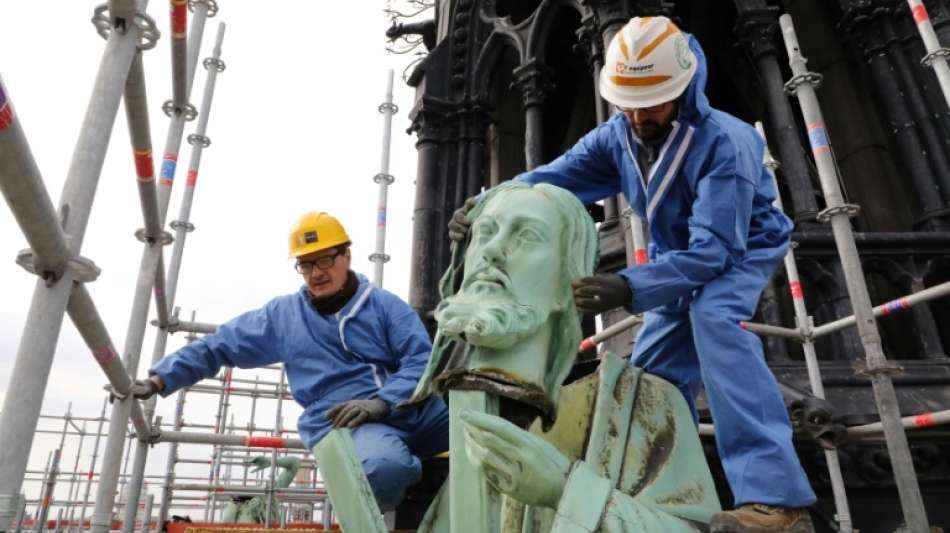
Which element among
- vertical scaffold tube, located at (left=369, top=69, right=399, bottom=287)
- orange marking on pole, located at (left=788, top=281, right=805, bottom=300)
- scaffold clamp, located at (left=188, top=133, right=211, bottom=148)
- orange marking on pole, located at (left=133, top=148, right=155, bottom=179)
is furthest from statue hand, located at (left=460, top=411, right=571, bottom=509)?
vertical scaffold tube, located at (left=369, top=69, right=399, bottom=287)

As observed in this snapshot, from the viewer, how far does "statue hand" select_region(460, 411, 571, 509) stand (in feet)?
4.26

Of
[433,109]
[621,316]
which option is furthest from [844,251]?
[433,109]

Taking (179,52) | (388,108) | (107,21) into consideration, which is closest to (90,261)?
(107,21)

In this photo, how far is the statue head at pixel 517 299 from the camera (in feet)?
4.69

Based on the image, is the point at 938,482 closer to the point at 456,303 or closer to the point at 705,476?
the point at 705,476

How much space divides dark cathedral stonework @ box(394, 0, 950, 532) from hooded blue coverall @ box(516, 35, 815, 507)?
50 centimetres

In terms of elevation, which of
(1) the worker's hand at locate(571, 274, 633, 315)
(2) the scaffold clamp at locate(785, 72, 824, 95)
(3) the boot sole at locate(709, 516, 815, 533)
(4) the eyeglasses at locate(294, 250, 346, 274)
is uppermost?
(2) the scaffold clamp at locate(785, 72, 824, 95)

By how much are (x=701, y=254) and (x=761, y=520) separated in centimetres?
65

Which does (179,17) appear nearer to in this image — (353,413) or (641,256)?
(353,413)

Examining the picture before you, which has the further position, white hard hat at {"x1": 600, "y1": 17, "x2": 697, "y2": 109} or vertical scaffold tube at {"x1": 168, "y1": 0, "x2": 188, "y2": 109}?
vertical scaffold tube at {"x1": 168, "y1": 0, "x2": 188, "y2": 109}

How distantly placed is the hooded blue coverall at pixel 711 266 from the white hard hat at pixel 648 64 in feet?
0.35

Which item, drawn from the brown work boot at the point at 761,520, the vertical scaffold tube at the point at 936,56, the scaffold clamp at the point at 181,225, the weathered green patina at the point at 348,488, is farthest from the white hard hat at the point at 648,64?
the scaffold clamp at the point at 181,225

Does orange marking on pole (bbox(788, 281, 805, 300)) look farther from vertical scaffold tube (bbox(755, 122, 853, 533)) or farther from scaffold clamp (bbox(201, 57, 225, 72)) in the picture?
scaffold clamp (bbox(201, 57, 225, 72))

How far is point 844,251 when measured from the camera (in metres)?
3.46
